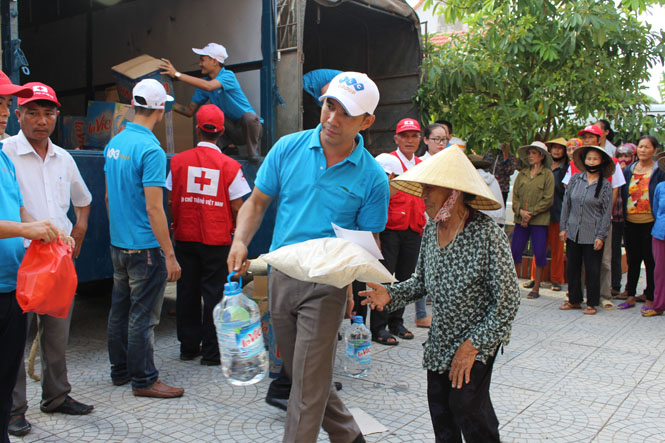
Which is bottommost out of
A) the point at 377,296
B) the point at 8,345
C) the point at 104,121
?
the point at 8,345

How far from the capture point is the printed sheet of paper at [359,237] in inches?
108

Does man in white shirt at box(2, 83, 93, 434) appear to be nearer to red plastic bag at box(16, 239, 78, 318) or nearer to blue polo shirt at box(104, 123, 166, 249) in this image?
blue polo shirt at box(104, 123, 166, 249)

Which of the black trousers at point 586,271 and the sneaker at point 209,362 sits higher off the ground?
the black trousers at point 586,271

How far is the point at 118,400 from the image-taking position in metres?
4.06

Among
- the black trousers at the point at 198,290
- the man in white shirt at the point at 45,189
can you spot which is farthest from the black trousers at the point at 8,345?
the black trousers at the point at 198,290

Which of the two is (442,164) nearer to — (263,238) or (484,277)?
(484,277)

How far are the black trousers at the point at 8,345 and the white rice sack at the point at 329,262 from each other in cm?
120

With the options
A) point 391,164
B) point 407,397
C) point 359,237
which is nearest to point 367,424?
point 407,397

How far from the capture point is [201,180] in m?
4.70

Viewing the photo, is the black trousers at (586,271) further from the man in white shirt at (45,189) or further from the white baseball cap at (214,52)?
the man in white shirt at (45,189)

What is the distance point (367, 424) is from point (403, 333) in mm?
2095

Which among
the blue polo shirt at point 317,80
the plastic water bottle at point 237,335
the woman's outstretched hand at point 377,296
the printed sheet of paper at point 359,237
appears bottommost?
the plastic water bottle at point 237,335

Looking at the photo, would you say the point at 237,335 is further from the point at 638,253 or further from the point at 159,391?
the point at 638,253

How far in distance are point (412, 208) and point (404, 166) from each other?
410mm
